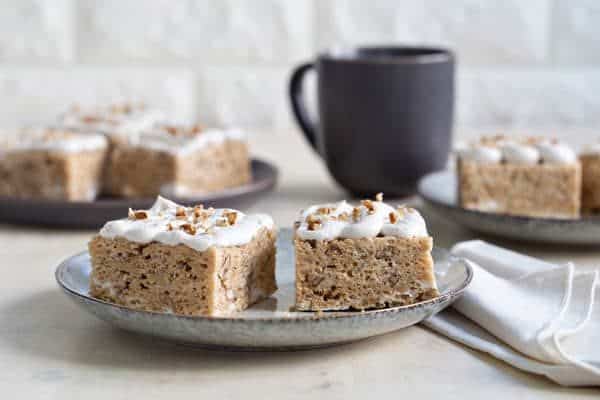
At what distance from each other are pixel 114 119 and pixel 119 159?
0.33ft

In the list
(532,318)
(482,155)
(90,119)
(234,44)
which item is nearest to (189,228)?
(532,318)

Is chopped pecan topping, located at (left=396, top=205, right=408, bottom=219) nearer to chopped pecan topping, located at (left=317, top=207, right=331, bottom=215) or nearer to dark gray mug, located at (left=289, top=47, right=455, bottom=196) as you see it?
chopped pecan topping, located at (left=317, top=207, right=331, bottom=215)

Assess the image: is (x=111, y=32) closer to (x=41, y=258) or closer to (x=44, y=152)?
(x=44, y=152)

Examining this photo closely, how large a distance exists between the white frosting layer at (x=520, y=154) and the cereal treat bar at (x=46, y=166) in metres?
0.66

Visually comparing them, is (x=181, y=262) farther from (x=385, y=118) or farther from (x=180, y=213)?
(x=385, y=118)

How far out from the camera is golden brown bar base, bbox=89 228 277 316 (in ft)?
3.33

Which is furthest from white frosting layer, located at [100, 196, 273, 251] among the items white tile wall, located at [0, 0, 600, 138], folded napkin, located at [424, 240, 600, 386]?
white tile wall, located at [0, 0, 600, 138]

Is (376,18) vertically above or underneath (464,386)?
above

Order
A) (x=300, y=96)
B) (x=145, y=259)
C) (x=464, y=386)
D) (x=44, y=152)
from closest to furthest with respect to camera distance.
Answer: (x=464, y=386) → (x=145, y=259) → (x=44, y=152) → (x=300, y=96)

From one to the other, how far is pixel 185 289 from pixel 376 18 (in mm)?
1799

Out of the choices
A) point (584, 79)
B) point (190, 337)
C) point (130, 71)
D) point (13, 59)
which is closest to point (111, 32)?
point (130, 71)

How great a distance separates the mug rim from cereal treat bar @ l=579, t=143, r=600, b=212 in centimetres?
32

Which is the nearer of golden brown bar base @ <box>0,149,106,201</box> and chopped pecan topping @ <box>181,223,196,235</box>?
chopped pecan topping @ <box>181,223,196,235</box>

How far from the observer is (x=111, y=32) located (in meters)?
2.65
